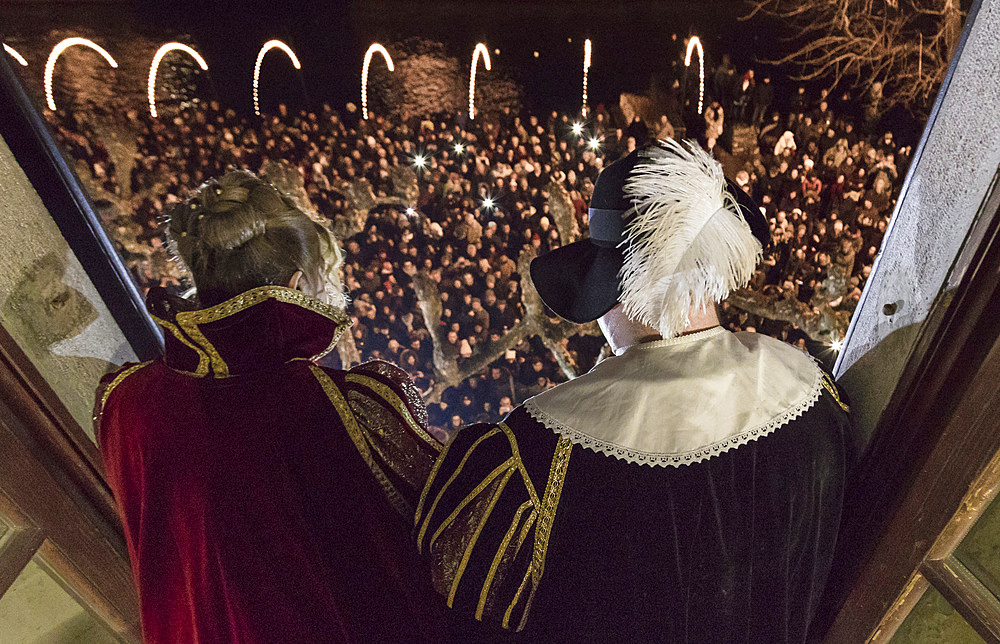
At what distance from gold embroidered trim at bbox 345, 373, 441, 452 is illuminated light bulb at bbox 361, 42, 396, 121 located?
65cm

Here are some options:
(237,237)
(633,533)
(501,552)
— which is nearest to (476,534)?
(501,552)

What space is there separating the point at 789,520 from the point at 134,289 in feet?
5.22

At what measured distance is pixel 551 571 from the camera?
87cm

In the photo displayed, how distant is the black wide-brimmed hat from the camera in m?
0.85

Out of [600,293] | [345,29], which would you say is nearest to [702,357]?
[600,293]

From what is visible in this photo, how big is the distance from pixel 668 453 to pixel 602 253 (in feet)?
1.11

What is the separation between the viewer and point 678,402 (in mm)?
801

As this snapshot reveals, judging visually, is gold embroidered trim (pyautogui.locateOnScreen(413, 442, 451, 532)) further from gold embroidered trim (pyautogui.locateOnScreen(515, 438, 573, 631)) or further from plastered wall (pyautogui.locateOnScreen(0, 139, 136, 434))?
plastered wall (pyautogui.locateOnScreen(0, 139, 136, 434))

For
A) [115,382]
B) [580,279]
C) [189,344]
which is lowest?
[115,382]

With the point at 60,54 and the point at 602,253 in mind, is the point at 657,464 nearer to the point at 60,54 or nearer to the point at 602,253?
the point at 602,253

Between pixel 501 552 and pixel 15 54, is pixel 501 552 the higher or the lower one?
the lower one

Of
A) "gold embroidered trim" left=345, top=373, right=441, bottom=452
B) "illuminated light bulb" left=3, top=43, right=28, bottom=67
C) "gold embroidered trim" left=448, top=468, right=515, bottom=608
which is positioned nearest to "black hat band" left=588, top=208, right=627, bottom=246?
"gold embroidered trim" left=448, top=468, right=515, bottom=608

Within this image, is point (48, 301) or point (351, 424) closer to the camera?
point (351, 424)

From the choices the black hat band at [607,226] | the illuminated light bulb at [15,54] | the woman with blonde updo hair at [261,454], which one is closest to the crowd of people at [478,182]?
the illuminated light bulb at [15,54]
